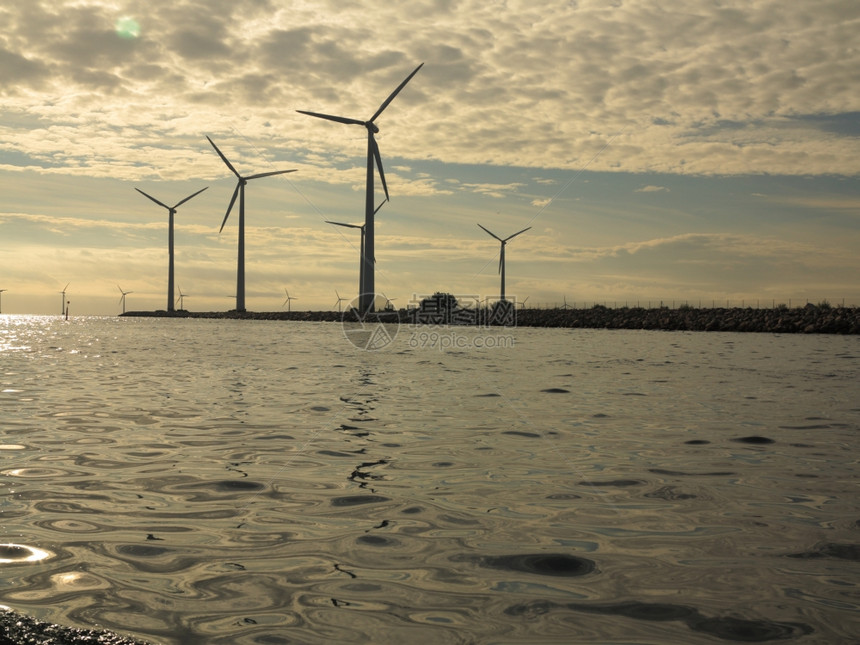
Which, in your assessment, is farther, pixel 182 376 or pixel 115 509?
pixel 182 376

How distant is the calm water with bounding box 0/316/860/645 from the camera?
4926 millimetres

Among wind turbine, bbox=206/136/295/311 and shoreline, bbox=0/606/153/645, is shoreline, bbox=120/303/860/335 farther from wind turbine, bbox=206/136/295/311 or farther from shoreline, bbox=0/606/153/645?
shoreline, bbox=0/606/153/645

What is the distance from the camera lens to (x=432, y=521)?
727 centimetres

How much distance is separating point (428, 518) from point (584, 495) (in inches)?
82.7

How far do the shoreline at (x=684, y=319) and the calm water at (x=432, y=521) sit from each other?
6680 cm

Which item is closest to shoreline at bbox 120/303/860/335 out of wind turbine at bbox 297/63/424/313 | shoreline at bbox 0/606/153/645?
wind turbine at bbox 297/63/424/313

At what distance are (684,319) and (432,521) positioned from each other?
92687mm

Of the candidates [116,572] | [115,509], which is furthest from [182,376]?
[116,572]

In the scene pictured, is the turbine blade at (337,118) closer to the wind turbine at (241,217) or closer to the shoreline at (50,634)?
the wind turbine at (241,217)

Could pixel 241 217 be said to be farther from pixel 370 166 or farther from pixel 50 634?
pixel 50 634

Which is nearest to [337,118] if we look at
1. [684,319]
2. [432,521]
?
[684,319]

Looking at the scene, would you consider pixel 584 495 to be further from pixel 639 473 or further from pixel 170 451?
pixel 170 451

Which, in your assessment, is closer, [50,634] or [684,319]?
[50,634]

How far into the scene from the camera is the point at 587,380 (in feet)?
79.3
